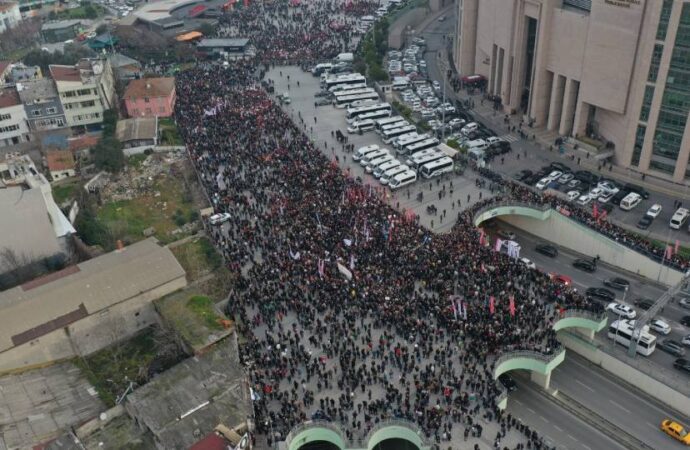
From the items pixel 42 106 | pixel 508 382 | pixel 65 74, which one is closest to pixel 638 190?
pixel 508 382

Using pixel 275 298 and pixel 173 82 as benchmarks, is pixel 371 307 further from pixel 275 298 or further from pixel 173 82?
pixel 173 82

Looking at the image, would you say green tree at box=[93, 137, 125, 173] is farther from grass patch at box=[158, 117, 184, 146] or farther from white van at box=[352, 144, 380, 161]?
white van at box=[352, 144, 380, 161]

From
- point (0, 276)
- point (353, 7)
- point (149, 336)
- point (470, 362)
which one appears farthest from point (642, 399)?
point (353, 7)

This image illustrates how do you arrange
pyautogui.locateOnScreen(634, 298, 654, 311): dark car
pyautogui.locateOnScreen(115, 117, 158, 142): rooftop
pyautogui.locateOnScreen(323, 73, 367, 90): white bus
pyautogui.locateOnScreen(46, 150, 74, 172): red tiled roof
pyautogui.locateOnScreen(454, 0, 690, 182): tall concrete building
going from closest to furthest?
pyautogui.locateOnScreen(634, 298, 654, 311): dark car, pyautogui.locateOnScreen(454, 0, 690, 182): tall concrete building, pyautogui.locateOnScreen(46, 150, 74, 172): red tiled roof, pyautogui.locateOnScreen(115, 117, 158, 142): rooftop, pyautogui.locateOnScreen(323, 73, 367, 90): white bus

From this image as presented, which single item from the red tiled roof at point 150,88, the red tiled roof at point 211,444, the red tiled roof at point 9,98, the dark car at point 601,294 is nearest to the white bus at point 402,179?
the dark car at point 601,294

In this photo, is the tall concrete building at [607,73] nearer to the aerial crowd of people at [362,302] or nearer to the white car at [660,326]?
the aerial crowd of people at [362,302]

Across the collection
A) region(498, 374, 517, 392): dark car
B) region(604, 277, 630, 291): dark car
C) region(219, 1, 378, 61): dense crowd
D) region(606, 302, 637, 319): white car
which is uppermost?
region(219, 1, 378, 61): dense crowd

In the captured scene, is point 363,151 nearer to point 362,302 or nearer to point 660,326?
point 362,302

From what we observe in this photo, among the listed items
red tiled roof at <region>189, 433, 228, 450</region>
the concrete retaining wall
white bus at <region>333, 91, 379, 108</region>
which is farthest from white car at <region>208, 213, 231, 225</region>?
white bus at <region>333, 91, 379, 108</region>
